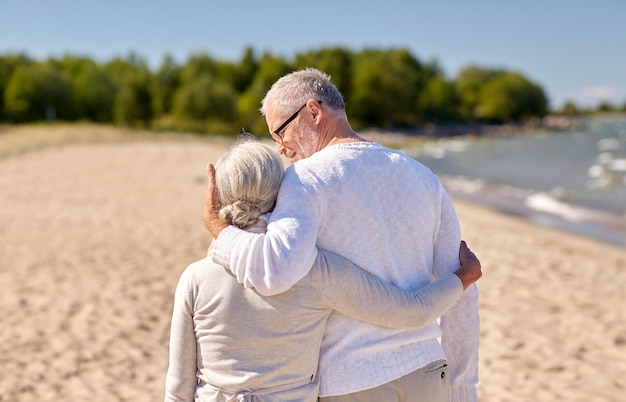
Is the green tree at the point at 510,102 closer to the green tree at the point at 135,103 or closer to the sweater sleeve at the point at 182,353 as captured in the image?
the green tree at the point at 135,103

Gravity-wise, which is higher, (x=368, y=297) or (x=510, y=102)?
(x=368, y=297)

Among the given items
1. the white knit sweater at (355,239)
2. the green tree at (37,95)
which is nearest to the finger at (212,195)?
the white knit sweater at (355,239)

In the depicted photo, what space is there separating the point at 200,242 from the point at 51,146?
1060 inches

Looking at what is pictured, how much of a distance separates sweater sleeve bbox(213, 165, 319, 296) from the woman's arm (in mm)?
76

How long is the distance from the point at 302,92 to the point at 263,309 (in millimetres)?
655

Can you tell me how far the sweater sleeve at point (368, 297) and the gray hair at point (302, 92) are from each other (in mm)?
481

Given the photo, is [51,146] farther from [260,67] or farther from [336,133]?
[260,67]

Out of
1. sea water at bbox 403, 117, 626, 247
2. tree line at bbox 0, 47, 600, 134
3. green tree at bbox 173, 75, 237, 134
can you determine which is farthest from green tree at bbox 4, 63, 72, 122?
sea water at bbox 403, 117, 626, 247

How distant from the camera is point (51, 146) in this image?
1323 inches

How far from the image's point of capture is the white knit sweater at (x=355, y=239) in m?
1.62

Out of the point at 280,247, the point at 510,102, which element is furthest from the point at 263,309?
the point at 510,102

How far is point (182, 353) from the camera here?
1.83m

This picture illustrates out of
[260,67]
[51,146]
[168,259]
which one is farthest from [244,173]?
[260,67]

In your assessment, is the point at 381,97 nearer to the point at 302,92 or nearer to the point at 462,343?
the point at 462,343
